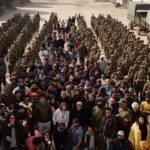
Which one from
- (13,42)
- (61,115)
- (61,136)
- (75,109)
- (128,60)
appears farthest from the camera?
(13,42)

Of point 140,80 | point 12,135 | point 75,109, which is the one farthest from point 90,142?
point 140,80

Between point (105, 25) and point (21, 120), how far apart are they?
764 inches

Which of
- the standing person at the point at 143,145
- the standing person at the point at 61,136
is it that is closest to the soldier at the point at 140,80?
the standing person at the point at 61,136

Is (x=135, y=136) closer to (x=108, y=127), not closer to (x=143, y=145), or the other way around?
(x=143, y=145)

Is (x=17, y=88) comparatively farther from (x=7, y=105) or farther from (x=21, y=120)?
(x=21, y=120)

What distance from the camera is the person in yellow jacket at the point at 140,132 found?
995 centimetres

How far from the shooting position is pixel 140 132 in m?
9.95

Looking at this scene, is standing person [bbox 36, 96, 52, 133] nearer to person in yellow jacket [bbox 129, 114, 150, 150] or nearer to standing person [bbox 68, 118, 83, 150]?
standing person [bbox 68, 118, 83, 150]

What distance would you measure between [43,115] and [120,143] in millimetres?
2338

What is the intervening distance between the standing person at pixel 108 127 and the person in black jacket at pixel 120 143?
0.80 meters

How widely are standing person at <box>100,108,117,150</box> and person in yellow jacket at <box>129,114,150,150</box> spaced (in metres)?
0.48

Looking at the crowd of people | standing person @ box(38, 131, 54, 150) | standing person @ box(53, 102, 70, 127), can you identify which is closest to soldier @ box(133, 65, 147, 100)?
the crowd of people

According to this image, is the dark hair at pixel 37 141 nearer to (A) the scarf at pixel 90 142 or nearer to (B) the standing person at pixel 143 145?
(A) the scarf at pixel 90 142

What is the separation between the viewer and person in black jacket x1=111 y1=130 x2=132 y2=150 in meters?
9.49
